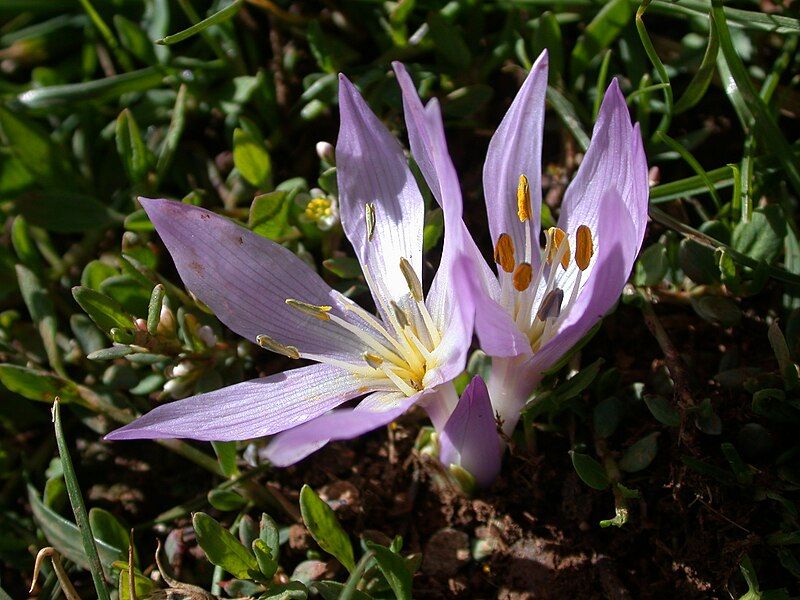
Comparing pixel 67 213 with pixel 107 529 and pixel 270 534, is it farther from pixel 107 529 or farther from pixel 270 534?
pixel 270 534

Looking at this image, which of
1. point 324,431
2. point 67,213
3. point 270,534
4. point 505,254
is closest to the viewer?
point 324,431

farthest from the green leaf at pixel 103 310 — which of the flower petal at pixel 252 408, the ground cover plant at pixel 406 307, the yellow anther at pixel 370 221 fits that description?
the yellow anther at pixel 370 221

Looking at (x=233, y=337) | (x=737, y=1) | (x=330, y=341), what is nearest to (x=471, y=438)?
(x=330, y=341)

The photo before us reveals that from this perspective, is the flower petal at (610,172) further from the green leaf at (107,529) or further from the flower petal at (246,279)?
the green leaf at (107,529)

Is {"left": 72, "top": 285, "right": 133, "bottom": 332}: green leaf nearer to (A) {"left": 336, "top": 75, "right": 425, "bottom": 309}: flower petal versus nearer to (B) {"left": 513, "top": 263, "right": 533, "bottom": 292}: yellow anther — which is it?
(A) {"left": 336, "top": 75, "right": 425, "bottom": 309}: flower petal

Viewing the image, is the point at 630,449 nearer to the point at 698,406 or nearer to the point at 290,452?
the point at 698,406

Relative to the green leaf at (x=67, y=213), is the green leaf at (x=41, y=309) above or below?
below

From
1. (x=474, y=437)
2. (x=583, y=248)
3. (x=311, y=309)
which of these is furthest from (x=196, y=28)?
(x=474, y=437)
